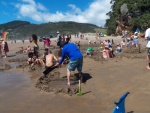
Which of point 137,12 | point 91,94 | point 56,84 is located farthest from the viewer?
point 137,12

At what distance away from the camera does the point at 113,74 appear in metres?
9.22

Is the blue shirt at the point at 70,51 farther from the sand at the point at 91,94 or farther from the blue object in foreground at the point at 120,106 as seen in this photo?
the blue object in foreground at the point at 120,106

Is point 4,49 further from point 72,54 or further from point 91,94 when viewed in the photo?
point 91,94

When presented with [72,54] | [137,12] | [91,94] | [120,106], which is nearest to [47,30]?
[137,12]

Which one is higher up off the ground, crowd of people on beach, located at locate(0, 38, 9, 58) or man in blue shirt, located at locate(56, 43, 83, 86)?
man in blue shirt, located at locate(56, 43, 83, 86)

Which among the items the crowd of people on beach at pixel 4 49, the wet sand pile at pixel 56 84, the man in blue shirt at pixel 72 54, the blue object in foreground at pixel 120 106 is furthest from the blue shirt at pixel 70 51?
the crowd of people on beach at pixel 4 49

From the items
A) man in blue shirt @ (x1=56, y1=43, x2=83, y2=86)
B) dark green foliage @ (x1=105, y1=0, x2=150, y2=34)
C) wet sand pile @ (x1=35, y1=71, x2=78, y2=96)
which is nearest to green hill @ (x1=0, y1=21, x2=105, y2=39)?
dark green foliage @ (x1=105, y1=0, x2=150, y2=34)

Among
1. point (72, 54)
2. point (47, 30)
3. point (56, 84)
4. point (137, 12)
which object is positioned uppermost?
point (137, 12)

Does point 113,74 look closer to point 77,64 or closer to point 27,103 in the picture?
point 77,64

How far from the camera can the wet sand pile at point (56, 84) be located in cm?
786

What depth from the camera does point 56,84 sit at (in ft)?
29.9

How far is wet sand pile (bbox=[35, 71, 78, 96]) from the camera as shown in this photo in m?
7.86

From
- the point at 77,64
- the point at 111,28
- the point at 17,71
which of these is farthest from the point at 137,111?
the point at 111,28

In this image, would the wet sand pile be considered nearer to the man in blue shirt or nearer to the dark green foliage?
the man in blue shirt
